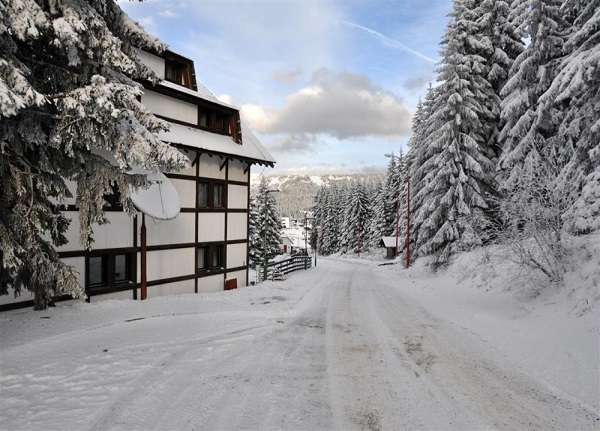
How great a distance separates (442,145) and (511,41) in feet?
25.0

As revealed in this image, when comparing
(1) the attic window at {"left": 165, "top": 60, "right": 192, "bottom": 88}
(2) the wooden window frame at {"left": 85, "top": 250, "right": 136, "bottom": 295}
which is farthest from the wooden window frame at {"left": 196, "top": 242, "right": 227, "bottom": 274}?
(1) the attic window at {"left": 165, "top": 60, "right": 192, "bottom": 88}

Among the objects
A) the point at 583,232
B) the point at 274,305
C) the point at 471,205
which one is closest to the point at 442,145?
the point at 471,205

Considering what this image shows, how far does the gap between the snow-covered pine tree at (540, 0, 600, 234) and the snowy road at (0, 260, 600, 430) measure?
20.7 ft

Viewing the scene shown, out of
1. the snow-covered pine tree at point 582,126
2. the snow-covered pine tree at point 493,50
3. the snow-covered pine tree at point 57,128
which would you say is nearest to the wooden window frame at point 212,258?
the snow-covered pine tree at point 57,128

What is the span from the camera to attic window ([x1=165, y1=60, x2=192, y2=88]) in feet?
53.2

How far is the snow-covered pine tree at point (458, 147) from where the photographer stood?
2092 centimetres

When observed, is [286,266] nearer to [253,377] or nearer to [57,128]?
[253,377]

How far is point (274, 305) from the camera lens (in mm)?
12766

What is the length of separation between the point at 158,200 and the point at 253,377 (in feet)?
25.1

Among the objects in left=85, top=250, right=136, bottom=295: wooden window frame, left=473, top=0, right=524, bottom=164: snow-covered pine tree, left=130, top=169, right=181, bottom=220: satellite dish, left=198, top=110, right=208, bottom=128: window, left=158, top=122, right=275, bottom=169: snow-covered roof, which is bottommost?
left=85, top=250, right=136, bottom=295: wooden window frame

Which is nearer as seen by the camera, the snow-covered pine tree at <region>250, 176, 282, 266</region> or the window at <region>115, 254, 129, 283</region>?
the window at <region>115, 254, 129, 283</region>

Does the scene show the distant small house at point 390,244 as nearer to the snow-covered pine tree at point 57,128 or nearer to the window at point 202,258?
the window at point 202,258

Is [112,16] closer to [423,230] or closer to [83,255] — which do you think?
[83,255]

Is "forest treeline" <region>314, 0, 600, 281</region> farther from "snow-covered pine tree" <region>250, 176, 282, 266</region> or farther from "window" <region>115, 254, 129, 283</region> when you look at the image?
"snow-covered pine tree" <region>250, 176, 282, 266</region>
